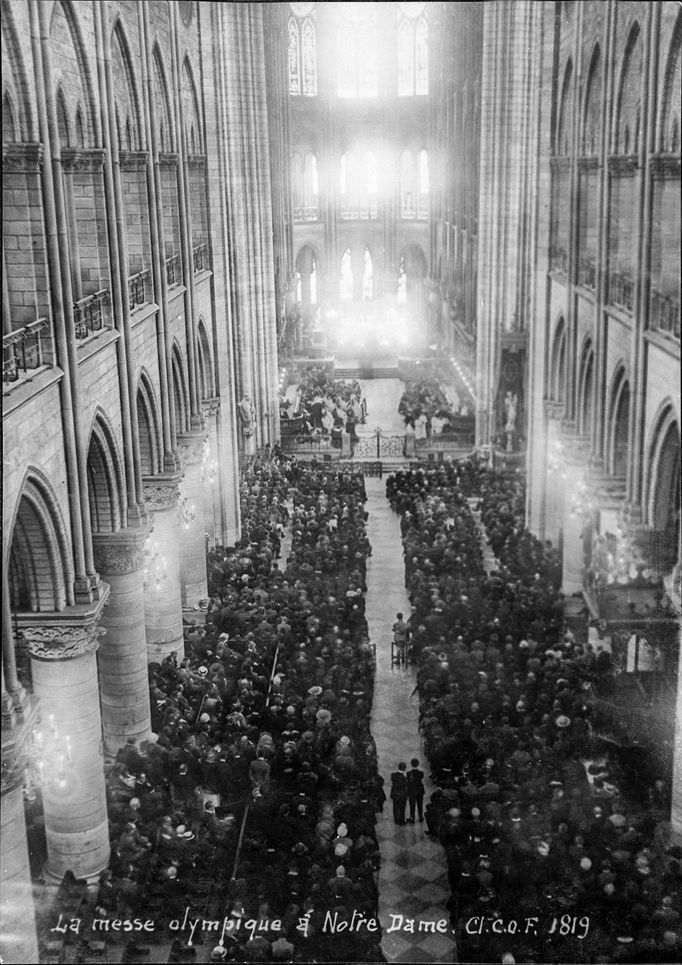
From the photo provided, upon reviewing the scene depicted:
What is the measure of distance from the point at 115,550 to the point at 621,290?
44.4 ft

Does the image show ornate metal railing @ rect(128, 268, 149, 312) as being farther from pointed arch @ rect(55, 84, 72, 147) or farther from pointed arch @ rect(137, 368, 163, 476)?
pointed arch @ rect(55, 84, 72, 147)

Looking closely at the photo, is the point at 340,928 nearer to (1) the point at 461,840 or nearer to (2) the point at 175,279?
(1) the point at 461,840

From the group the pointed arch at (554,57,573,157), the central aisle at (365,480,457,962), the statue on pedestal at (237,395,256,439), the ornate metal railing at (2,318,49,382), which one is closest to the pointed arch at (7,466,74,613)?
the ornate metal railing at (2,318,49,382)

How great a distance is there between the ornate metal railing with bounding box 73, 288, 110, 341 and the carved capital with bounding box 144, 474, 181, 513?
19.2 ft

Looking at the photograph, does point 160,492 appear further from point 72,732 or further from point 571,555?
point 571,555

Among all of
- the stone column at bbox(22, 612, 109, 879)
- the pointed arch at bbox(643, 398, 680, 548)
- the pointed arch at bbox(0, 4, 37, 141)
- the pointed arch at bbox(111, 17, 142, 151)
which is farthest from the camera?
the pointed arch at bbox(111, 17, 142, 151)

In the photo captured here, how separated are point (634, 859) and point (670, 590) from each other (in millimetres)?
4810

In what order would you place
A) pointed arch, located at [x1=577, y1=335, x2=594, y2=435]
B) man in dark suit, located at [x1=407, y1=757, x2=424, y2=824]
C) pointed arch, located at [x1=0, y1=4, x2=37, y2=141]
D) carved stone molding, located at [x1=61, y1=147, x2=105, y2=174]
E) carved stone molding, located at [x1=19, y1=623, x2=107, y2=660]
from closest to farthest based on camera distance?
pointed arch, located at [x1=0, y1=4, x2=37, y2=141]
carved stone molding, located at [x1=19, y1=623, x2=107, y2=660]
carved stone molding, located at [x1=61, y1=147, x2=105, y2=174]
man in dark suit, located at [x1=407, y1=757, x2=424, y2=824]
pointed arch, located at [x1=577, y1=335, x2=594, y2=435]

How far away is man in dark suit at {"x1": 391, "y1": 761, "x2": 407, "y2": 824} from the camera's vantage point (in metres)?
23.7

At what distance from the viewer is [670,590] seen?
22.3 meters

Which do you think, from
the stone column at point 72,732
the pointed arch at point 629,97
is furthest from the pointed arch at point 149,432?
the pointed arch at point 629,97

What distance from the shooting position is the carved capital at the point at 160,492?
30.1 metres

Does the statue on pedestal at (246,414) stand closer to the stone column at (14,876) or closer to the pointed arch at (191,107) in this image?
the pointed arch at (191,107)

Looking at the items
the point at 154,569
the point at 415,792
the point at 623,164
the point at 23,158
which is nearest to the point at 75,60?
the point at 23,158
